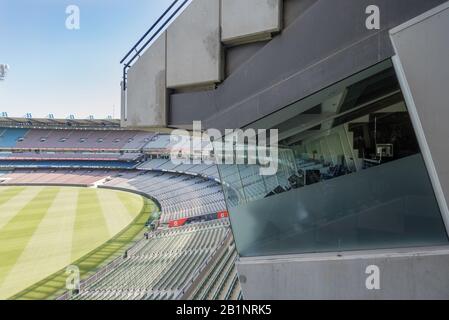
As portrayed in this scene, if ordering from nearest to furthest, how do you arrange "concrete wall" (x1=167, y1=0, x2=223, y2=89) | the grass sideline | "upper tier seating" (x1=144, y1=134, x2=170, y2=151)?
"concrete wall" (x1=167, y1=0, x2=223, y2=89) < the grass sideline < "upper tier seating" (x1=144, y1=134, x2=170, y2=151)

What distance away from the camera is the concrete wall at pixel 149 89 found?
13.0 feet

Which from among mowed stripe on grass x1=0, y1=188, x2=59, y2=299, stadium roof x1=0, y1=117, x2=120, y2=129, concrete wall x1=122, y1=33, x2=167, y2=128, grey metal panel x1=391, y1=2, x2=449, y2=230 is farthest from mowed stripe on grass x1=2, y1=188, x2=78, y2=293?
stadium roof x1=0, y1=117, x2=120, y2=129

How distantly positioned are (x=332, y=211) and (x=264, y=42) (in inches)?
73.9

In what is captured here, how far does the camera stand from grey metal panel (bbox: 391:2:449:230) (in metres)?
2.21

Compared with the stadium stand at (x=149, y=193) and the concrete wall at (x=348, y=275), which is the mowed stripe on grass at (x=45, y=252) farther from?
the concrete wall at (x=348, y=275)

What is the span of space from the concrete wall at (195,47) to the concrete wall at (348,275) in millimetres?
2122

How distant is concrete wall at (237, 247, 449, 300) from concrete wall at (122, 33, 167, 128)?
2143 mm

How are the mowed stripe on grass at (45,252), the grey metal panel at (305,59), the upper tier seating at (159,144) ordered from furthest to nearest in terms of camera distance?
the upper tier seating at (159,144), the mowed stripe on grass at (45,252), the grey metal panel at (305,59)

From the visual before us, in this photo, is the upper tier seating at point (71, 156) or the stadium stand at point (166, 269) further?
the upper tier seating at point (71, 156)

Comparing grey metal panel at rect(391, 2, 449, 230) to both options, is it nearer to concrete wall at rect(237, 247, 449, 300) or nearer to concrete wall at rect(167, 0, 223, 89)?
concrete wall at rect(237, 247, 449, 300)

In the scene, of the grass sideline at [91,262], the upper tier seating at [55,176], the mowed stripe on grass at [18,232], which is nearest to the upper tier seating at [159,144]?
the upper tier seating at [55,176]

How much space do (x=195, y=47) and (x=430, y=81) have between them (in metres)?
2.37
